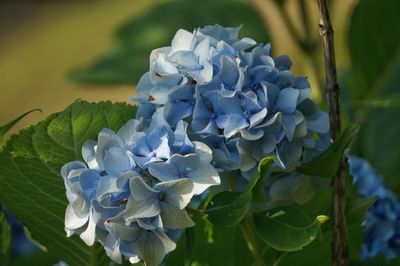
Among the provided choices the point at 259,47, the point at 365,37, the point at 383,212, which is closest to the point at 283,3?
the point at 365,37

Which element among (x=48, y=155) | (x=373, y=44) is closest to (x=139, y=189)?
(x=48, y=155)

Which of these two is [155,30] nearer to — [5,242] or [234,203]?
[5,242]

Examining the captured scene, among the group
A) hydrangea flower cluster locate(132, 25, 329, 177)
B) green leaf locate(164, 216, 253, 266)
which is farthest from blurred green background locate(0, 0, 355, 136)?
hydrangea flower cluster locate(132, 25, 329, 177)

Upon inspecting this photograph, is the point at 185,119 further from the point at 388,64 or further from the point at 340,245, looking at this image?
the point at 388,64

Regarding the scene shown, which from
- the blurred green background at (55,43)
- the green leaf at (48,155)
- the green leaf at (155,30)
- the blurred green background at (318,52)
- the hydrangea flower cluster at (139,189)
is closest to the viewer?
the hydrangea flower cluster at (139,189)

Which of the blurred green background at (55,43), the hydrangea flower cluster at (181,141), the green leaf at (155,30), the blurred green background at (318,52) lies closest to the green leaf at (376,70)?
the blurred green background at (318,52)

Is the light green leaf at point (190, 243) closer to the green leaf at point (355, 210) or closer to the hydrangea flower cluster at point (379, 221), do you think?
the green leaf at point (355, 210)

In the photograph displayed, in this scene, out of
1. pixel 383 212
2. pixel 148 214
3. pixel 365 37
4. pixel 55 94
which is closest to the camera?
pixel 148 214
